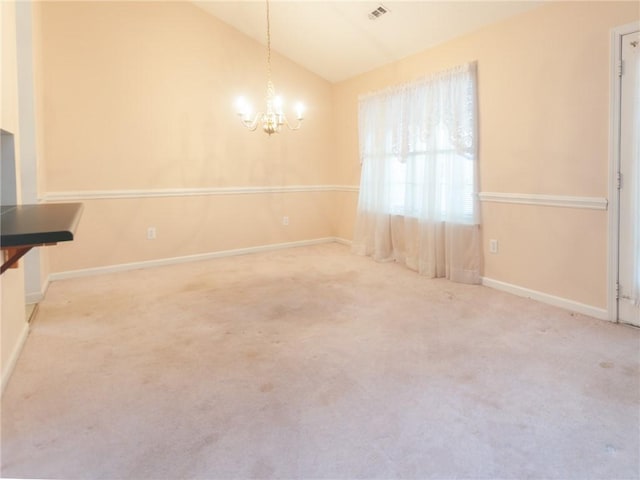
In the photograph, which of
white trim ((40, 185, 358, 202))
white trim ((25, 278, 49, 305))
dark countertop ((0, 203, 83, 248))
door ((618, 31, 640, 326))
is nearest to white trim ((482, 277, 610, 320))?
door ((618, 31, 640, 326))

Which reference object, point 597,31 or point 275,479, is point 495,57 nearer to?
point 597,31

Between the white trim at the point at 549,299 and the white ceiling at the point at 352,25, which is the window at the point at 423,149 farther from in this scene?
the white trim at the point at 549,299

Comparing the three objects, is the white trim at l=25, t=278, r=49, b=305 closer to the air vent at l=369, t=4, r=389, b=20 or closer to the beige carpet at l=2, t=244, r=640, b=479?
the beige carpet at l=2, t=244, r=640, b=479

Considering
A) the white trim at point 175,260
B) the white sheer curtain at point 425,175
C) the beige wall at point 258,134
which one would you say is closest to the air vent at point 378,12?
the beige wall at point 258,134

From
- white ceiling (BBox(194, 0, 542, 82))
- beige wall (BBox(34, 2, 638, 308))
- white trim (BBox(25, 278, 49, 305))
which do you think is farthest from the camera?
white ceiling (BBox(194, 0, 542, 82))

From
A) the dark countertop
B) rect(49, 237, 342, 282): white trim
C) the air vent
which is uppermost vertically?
the air vent

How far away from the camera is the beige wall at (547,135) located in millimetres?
2840

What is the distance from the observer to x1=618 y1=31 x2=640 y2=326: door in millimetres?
2621

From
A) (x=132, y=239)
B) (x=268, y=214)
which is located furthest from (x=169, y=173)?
(x=268, y=214)

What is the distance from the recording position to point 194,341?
2594 mm

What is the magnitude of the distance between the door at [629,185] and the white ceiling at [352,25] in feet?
2.90

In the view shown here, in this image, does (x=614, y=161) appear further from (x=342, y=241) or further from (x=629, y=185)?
(x=342, y=241)

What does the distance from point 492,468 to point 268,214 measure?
431 cm

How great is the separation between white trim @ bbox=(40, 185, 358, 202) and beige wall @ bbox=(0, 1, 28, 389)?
1477mm
